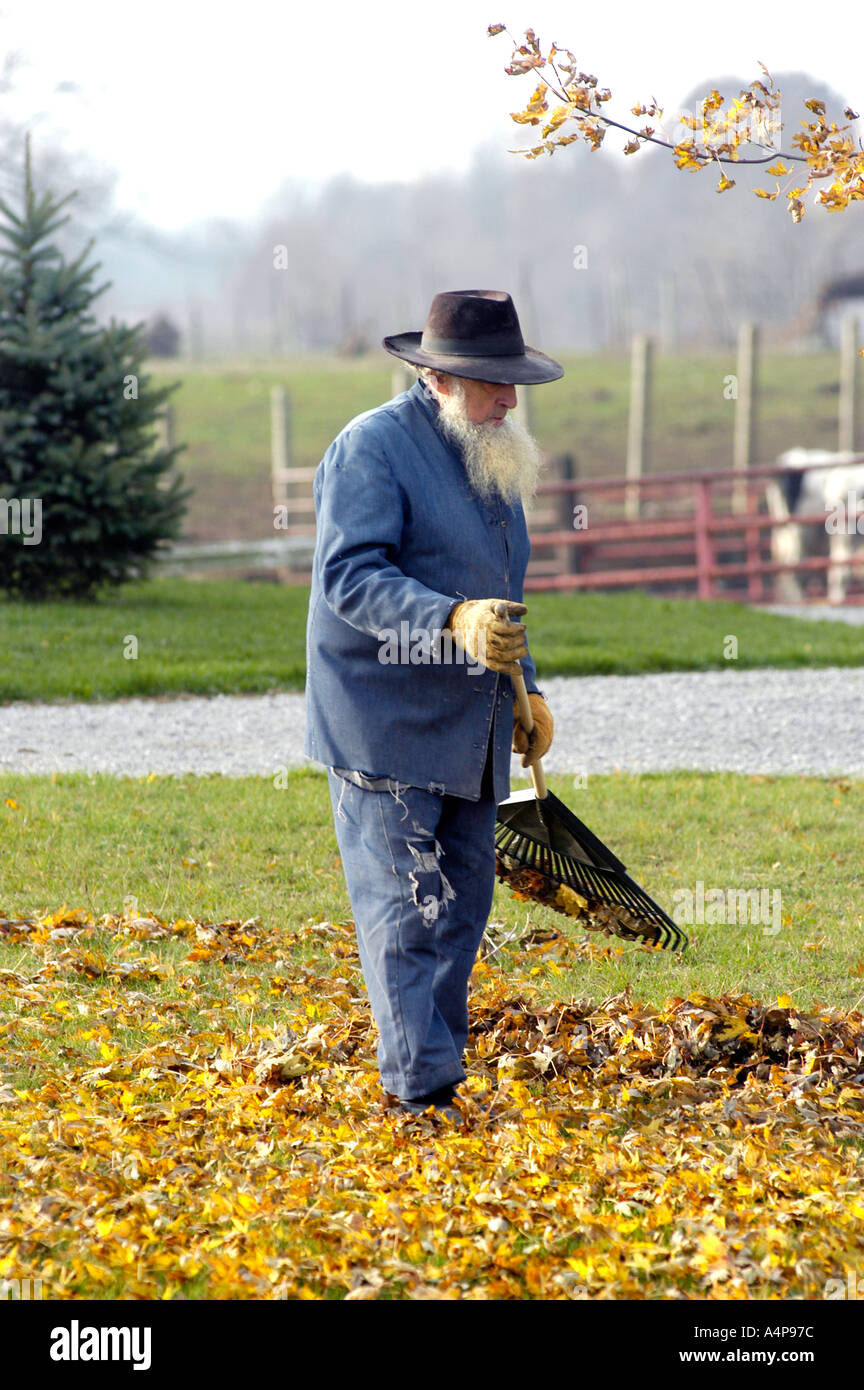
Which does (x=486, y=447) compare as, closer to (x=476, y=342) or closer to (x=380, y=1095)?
(x=476, y=342)

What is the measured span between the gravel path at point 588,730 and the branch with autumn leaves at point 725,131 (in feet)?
15.1

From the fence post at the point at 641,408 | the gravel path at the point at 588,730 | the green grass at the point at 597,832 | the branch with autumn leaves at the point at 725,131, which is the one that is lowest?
the green grass at the point at 597,832

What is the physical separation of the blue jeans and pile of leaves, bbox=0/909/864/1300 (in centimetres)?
17

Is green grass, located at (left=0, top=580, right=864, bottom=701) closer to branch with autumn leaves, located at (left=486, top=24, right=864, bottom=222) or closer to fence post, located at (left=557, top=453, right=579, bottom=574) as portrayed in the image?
→ fence post, located at (left=557, top=453, right=579, bottom=574)

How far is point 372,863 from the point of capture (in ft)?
11.8

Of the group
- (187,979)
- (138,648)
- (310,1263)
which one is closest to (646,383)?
(138,648)

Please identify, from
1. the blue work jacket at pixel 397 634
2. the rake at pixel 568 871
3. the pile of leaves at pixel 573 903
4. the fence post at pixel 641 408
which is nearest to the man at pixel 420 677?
the blue work jacket at pixel 397 634

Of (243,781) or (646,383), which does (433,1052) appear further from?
(646,383)

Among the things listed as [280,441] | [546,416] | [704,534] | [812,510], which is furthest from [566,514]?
[546,416]

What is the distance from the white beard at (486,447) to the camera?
3.65 meters

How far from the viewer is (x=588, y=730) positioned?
9.34 m

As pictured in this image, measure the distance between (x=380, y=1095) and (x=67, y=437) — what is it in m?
9.50

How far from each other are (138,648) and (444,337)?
26.5ft

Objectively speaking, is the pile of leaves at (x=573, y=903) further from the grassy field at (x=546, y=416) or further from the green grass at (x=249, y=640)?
the grassy field at (x=546, y=416)
